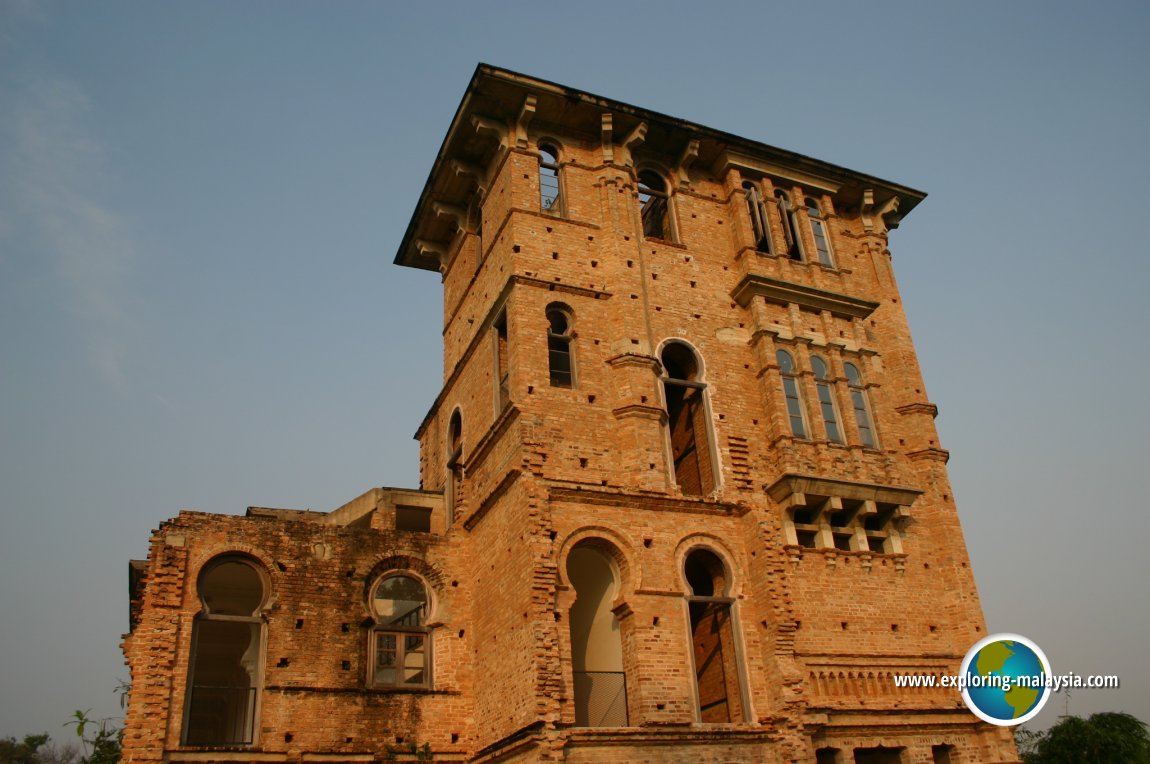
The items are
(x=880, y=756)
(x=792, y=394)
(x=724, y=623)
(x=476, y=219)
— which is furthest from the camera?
(x=476, y=219)

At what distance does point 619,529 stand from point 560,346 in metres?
4.31

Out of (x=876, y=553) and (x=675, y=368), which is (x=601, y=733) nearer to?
(x=876, y=553)

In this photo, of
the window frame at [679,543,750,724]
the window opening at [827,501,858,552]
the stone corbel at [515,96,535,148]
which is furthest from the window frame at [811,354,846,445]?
the stone corbel at [515,96,535,148]

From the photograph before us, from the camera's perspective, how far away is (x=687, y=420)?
20359 mm

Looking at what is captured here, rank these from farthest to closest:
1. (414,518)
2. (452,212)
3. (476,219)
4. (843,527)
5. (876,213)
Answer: (876,213), (452,212), (476,219), (414,518), (843,527)

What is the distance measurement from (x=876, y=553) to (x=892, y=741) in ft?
12.0

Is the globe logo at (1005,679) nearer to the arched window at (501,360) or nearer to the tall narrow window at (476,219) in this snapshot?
the arched window at (501,360)

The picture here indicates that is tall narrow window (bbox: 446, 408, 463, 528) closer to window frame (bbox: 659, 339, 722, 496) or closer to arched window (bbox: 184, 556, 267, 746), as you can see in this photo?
arched window (bbox: 184, 556, 267, 746)

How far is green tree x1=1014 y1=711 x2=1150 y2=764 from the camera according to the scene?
2827cm

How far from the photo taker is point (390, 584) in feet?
62.0

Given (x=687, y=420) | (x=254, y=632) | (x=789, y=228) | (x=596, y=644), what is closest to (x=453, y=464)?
(x=687, y=420)

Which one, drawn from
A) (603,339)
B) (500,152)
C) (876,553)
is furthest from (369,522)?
(876,553)

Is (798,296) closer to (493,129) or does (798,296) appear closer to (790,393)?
(790,393)

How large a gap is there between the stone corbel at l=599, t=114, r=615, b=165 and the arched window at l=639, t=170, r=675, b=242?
1245mm
